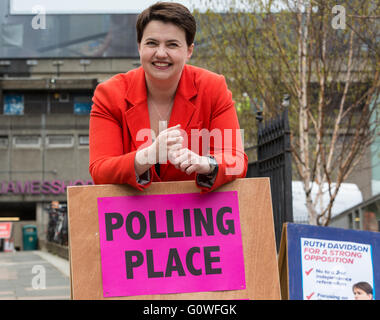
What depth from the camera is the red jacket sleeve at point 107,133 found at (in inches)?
82.1

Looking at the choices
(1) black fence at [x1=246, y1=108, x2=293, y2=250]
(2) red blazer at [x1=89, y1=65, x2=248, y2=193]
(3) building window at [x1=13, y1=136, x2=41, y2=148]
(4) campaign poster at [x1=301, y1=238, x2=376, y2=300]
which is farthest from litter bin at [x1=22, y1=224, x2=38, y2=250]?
(2) red blazer at [x1=89, y1=65, x2=248, y2=193]

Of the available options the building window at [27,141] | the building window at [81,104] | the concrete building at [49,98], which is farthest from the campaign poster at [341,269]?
the building window at [81,104]

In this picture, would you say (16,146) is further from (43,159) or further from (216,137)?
(216,137)

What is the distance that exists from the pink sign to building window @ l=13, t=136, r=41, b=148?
3845 centimetres

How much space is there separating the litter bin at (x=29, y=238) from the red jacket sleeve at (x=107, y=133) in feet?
114

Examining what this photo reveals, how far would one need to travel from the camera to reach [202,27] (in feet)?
48.4

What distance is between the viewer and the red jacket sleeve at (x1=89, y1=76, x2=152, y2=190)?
209 centimetres

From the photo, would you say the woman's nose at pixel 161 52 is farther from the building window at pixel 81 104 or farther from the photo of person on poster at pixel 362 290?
the building window at pixel 81 104

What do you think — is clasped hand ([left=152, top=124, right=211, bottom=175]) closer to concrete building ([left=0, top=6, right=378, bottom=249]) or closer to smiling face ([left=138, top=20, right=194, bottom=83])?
smiling face ([left=138, top=20, right=194, bottom=83])

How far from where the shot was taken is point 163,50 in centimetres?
215

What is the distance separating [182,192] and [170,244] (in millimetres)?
186

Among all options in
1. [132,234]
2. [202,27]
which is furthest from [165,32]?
[202,27]

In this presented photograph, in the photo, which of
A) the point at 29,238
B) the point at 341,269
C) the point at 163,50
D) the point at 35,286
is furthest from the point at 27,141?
the point at 163,50
